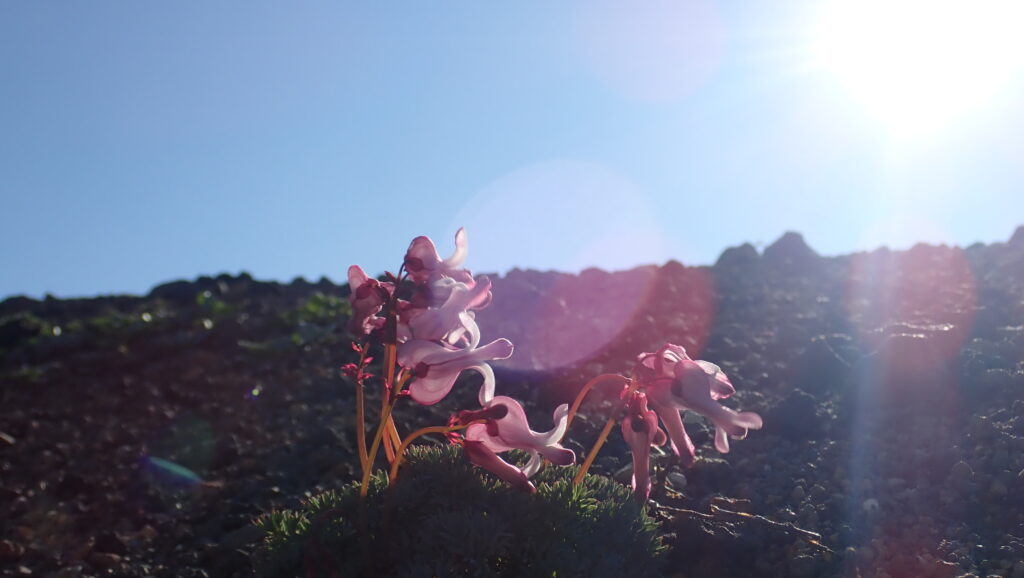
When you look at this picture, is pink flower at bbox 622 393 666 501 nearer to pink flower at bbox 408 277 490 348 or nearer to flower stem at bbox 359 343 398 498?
pink flower at bbox 408 277 490 348

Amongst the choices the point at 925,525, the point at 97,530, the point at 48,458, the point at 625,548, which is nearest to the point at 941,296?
the point at 925,525

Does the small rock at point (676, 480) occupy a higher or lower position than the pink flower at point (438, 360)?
lower

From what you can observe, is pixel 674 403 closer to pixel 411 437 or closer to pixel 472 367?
pixel 472 367

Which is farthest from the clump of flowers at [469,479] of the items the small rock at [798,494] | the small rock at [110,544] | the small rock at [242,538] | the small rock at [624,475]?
the small rock at [110,544]

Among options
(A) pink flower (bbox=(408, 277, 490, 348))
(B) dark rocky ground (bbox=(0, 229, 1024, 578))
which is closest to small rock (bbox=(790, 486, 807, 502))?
(B) dark rocky ground (bbox=(0, 229, 1024, 578))

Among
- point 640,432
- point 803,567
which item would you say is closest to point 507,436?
point 640,432

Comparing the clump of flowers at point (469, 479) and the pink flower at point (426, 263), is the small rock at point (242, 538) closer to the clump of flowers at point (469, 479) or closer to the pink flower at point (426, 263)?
the clump of flowers at point (469, 479)
